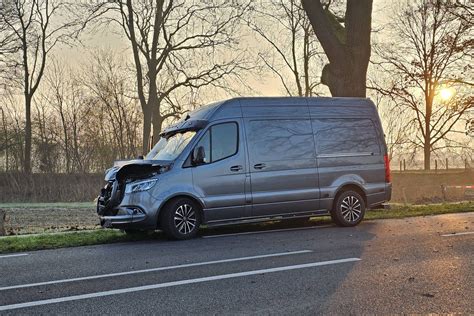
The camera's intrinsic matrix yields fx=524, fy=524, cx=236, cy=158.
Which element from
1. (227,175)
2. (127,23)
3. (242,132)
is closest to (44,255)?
(227,175)

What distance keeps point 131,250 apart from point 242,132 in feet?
10.7

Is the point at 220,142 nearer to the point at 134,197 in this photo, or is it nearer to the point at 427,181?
the point at 134,197

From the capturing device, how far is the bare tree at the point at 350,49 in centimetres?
1459

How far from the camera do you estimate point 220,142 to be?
33.3 ft

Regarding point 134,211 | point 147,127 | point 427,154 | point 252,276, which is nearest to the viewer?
point 252,276

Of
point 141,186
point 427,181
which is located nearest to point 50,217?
point 141,186

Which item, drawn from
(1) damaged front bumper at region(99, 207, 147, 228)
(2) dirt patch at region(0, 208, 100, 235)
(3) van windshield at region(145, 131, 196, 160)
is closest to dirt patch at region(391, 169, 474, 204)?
(2) dirt patch at region(0, 208, 100, 235)

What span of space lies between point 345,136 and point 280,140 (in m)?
1.67

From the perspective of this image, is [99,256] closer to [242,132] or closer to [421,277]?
[242,132]

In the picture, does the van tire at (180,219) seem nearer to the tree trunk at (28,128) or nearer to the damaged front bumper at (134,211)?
the damaged front bumper at (134,211)

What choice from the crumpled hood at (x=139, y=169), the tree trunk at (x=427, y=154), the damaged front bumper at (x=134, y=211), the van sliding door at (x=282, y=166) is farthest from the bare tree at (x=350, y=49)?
the tree trunk at (x=427, y=154)

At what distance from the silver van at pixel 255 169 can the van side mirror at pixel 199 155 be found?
19mm

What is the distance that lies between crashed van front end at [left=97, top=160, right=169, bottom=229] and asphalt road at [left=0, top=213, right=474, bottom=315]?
48 cm

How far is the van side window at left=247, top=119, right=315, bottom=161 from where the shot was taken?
10.5m
